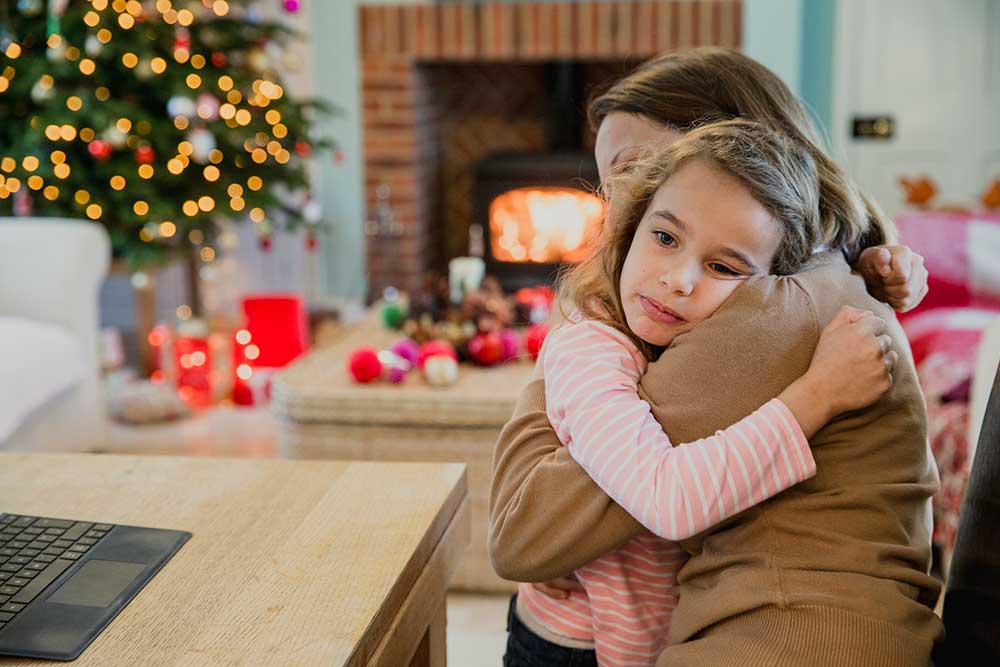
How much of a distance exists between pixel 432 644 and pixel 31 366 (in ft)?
5.44

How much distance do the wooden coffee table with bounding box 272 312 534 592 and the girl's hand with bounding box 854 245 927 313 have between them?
3.42ft

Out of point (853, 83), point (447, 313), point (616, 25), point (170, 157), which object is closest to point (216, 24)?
point (170, 157)

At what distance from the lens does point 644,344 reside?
104 centimetres

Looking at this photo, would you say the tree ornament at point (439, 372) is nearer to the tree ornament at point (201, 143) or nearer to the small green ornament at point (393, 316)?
the small green ornament at point (393, 316)

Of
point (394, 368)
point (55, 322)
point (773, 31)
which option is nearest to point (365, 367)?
point (394, 368)

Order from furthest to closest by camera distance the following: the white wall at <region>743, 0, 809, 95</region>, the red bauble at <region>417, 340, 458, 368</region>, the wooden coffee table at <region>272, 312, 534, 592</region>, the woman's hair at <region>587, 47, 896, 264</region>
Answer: the white wall at <region>743, 0, 809, 95</region> → the red bauble at <region>417, 340, 458, 368</region> → the wooden coffee table at <region>272, 312, 534, 592</region> → the woman's hair at <region>587, 47, 896, 264</region>

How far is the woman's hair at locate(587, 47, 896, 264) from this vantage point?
1.09 meters

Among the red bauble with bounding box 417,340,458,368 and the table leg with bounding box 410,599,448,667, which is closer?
the table leg with bounding box 410,599,448,667

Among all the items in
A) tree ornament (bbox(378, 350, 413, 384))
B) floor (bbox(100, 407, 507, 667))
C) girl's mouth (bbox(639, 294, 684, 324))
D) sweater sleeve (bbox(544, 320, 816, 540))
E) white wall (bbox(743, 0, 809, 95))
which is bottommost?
floor (bbox(100, 407, 507, 667))

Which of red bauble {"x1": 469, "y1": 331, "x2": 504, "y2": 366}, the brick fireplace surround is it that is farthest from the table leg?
the brick fireplace surround

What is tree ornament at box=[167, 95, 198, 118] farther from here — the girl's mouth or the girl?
the girl's mouth

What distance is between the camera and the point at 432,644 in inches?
46.3

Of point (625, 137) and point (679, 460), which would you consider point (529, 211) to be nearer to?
point (625, 137)

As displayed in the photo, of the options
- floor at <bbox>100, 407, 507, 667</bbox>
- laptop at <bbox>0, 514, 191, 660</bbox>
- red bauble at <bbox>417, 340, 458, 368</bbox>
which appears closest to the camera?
laptop at <bbox>0, 514, 191, 660</bbox>
